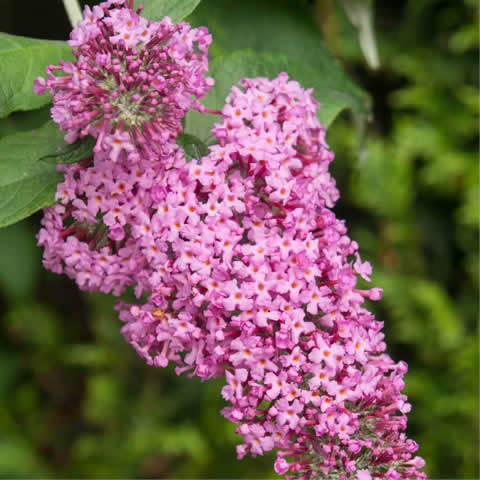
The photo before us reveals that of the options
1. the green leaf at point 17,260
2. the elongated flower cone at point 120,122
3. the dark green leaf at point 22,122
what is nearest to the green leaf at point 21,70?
the elongated flower cone at point 120,122

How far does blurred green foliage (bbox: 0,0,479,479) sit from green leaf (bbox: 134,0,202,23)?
1205 mm

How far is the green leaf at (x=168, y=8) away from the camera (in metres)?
1.21

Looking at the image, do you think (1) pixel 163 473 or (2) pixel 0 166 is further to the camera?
(1) pixel 163 473

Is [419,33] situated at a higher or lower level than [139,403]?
higher

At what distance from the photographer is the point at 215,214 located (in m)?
1.14

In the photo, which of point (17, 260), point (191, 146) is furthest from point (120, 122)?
point (17, 260)

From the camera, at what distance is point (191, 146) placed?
1236mm

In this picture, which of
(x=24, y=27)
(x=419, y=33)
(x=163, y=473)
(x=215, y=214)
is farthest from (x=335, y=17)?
(x=163, y=473)

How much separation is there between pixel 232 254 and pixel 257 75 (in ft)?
1.47

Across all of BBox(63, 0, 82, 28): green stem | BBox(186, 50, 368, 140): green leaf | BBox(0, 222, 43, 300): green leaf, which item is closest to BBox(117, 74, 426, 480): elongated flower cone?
BBox(186, 50, 368, 140): green leaf

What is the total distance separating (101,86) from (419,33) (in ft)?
6.35

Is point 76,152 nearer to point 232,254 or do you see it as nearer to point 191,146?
point 191,146

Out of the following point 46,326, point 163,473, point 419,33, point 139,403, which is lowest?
point 163,473

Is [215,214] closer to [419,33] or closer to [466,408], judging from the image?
[466,408]
